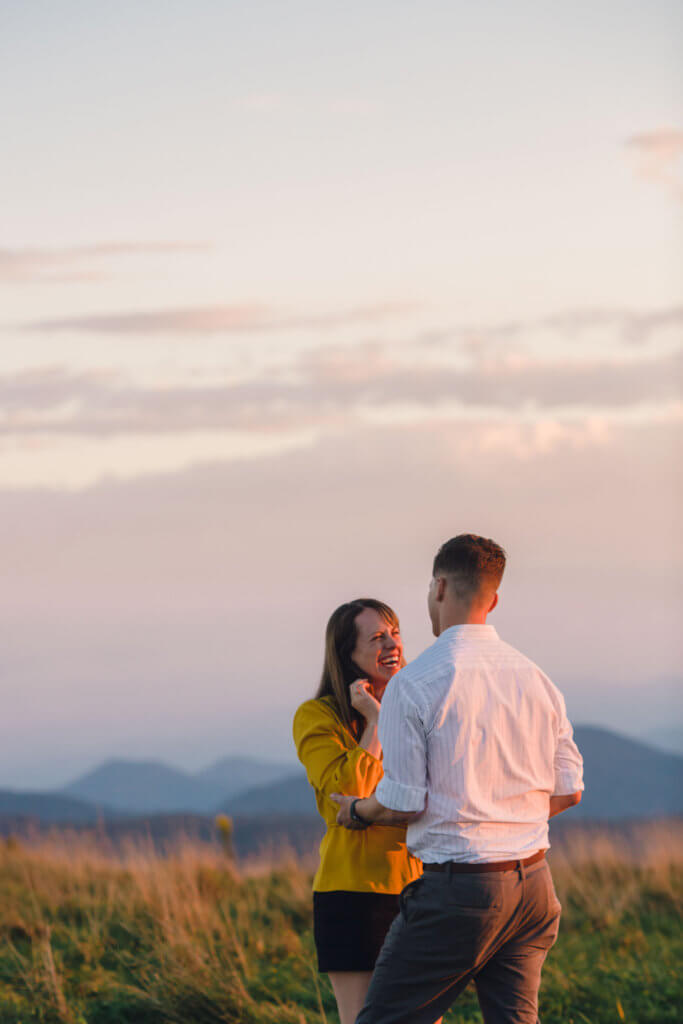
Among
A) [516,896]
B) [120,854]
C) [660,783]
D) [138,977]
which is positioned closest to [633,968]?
[138,977]

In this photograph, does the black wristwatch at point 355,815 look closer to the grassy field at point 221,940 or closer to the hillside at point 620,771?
the grassy field at point 221,940

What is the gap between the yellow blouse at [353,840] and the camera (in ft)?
13.6

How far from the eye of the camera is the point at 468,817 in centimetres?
346

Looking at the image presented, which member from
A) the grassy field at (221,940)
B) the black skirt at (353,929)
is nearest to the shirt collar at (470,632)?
the black skirt at (353,929)

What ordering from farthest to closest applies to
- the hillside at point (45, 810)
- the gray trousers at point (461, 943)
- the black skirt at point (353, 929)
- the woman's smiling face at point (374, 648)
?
1. the hillside at point (45, 810)
2. the woman's smiling face at point (374, 648)
3. the black skirt at point (353, 929)
4. the gray trousers at point (461, 943)

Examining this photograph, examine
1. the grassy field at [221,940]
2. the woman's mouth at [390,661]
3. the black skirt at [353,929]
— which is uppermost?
the woman's mouth at [390,661]

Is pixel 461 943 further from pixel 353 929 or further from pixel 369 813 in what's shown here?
pixel 353 929

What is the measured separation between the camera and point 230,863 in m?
11.4

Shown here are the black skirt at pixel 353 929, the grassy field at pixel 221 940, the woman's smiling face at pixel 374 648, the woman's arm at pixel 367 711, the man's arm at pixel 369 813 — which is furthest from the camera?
the grassy field at pixel 221 940

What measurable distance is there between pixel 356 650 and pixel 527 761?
109cm

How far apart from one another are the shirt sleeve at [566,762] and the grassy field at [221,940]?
322 cm

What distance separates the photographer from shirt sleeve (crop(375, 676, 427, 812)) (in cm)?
347

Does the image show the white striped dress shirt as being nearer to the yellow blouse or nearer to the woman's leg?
the yellow blouse

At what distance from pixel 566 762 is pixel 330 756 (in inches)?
37.5
